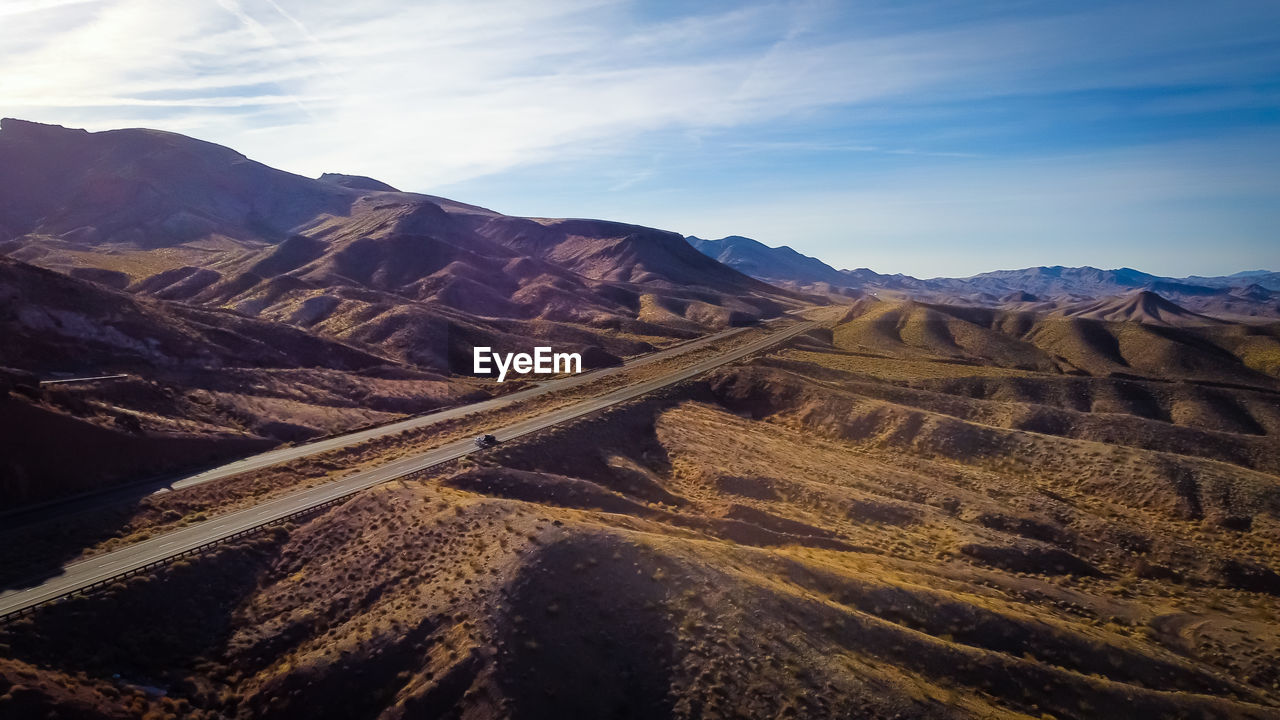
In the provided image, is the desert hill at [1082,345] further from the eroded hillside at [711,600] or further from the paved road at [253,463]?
the paved road at [253,463]

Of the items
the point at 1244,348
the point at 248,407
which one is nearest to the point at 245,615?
the point at 248,407

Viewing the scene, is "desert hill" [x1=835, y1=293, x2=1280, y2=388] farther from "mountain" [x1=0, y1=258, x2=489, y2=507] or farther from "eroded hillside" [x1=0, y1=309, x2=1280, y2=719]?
"mountain" [x1=0, y1=258, x2=489, y2=507]

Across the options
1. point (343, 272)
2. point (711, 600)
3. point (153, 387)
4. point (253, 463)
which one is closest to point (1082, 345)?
point (711, 600)

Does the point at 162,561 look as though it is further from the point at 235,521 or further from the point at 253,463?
the point at 253,463

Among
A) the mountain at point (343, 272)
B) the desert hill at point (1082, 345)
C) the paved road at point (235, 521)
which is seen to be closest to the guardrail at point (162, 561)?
the paved road at point (235, 521)

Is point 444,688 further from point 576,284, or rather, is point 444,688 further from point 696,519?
point 576,284

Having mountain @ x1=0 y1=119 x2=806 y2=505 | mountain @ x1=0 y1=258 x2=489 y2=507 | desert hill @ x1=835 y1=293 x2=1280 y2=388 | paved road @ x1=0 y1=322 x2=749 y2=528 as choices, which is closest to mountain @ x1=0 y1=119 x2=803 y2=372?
mountain @ x1=0 y1=119 x2=806 y2=505
